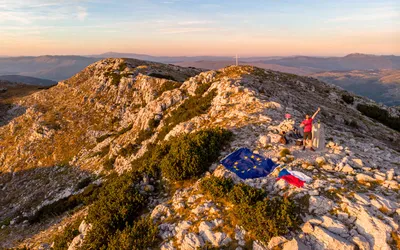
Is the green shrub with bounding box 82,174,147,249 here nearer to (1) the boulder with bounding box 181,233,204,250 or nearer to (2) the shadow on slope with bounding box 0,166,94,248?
(1) the boulder with bounding box 181,233,204,250

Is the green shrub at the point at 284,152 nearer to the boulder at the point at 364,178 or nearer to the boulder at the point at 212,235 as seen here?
the boulder at the point at 364,178

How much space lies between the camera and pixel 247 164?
13.8 m

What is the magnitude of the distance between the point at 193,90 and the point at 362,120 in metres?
21.9

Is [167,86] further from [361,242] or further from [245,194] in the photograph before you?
[361,242]

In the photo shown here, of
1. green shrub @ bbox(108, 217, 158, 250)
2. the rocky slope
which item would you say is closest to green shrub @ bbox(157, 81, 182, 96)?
the rocky slope

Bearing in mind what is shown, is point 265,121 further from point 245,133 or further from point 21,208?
point 21,208

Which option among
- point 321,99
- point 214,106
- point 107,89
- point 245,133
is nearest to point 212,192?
point 245,133

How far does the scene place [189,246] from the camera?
31.8 ft

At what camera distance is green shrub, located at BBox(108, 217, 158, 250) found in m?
10.2

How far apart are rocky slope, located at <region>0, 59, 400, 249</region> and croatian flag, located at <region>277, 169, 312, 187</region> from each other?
387mm

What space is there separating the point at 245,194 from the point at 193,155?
4703mm

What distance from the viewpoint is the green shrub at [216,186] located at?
11.9 m

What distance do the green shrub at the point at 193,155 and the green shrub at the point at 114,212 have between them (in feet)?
7.58

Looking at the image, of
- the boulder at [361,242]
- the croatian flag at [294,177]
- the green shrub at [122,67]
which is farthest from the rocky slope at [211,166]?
the green shrub at [122,67]
